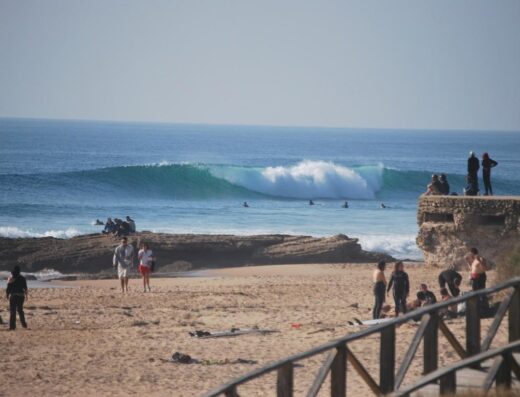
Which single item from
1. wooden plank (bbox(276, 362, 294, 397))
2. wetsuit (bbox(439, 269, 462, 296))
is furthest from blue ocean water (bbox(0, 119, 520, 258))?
wooden plank (bbox(276, 362, 294, 397))

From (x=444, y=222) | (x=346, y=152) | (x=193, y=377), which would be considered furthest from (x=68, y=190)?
(x=346, y=152)

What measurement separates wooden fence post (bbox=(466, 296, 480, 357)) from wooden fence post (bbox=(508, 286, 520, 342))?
0.89 feet

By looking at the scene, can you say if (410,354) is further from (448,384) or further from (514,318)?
(514,318)

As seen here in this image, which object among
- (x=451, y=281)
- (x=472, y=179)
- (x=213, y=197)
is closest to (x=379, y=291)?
(x=451, y=281)

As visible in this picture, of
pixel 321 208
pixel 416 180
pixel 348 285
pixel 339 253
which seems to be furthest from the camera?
pixel 416 180

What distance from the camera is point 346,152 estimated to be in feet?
425

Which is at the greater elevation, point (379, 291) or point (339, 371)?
point (339, 371)

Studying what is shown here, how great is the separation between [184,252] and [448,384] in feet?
73.5

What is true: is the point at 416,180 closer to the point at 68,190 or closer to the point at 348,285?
the point at 68,190

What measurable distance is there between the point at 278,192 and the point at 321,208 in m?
12.4

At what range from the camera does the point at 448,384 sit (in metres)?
8.15

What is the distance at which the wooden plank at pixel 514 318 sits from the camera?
8.89 meters

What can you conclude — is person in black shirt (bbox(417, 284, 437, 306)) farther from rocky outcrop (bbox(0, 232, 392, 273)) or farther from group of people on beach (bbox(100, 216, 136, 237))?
group of people on beach (bbox(100, 216, 136, 237))

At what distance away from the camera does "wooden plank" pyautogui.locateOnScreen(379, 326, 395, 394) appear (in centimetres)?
824
